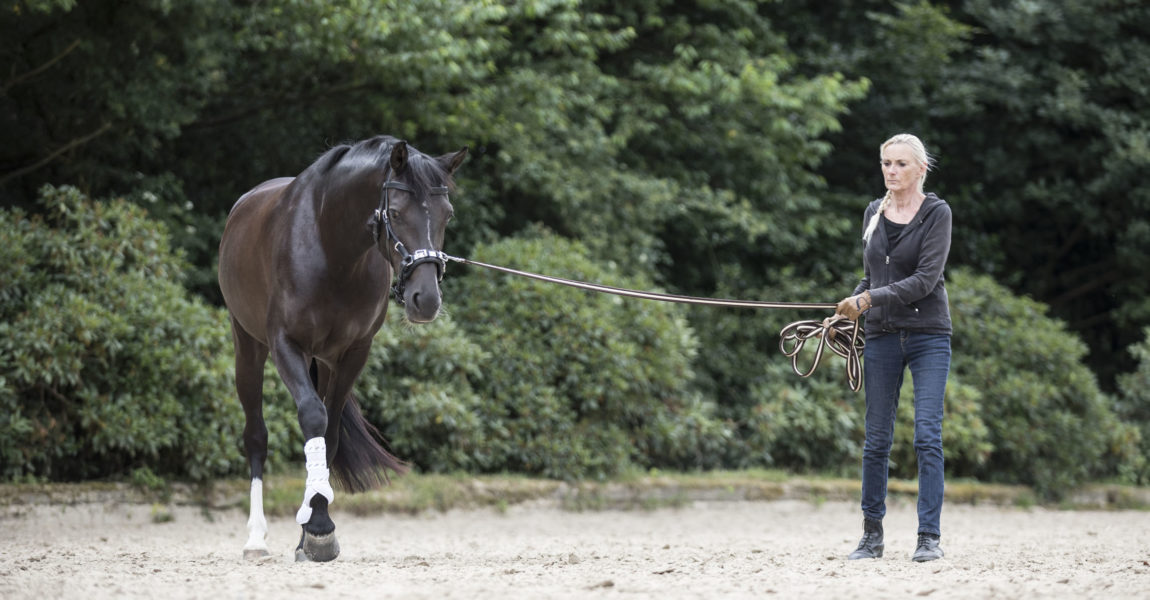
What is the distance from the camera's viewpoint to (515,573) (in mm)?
4734

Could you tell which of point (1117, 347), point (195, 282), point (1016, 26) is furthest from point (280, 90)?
point (1117, 347)

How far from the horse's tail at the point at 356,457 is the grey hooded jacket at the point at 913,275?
2.84 m

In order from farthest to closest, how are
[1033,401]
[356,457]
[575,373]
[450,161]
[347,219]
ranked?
[1033,401] < [575,373] < [356,457] < [347,219] < [450,161]

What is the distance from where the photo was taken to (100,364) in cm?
792

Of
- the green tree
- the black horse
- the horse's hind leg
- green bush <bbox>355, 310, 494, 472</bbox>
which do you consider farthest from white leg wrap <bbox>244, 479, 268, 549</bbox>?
the green tree

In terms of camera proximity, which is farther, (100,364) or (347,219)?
(100,364)

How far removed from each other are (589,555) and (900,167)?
2.53 metres

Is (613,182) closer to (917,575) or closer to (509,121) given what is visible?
(509,121)

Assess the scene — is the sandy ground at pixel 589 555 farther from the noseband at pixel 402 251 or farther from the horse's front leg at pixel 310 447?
the noseband at pixel 402 251

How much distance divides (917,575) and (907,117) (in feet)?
35.8

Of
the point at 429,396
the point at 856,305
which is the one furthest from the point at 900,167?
the point at 429,396

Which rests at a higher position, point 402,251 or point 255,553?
point 402,251

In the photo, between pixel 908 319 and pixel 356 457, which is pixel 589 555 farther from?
pixel 908 319

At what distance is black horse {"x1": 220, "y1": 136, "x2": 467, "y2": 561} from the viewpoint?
486 cm
